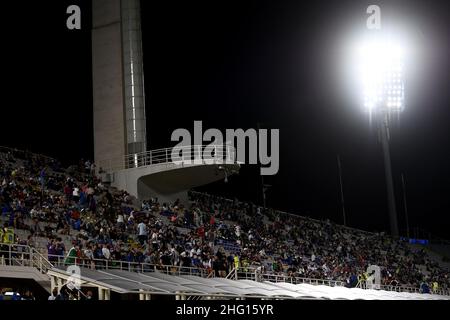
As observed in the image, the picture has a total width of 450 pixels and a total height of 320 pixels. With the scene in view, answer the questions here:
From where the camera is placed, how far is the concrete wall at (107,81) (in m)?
32.0

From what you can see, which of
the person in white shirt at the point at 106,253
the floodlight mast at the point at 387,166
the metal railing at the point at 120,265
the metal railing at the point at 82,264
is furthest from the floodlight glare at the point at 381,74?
the person in white shirt at the point at 106,253

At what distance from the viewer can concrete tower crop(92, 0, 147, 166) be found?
3184cm

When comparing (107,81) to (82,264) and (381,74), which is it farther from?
(381,74)

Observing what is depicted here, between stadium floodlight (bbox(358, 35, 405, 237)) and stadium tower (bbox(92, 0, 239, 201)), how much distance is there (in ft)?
62.0

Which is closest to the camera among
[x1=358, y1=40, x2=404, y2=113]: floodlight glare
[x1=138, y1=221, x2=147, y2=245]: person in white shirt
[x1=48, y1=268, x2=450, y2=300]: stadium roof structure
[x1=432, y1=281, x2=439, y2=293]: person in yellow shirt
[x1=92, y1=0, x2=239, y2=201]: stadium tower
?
[x1=48, y1=268, x2=450, y2=300]: stadium roof structure

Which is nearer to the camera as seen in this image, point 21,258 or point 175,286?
point 175,286

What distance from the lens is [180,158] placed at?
30.5 m

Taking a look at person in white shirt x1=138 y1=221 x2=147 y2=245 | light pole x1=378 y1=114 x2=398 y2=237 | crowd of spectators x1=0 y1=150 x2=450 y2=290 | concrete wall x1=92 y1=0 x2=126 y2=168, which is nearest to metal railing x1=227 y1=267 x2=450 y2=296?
crowd of spectators x1=0 y1=150 x2=450 y2=290

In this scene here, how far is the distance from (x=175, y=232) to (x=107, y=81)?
30.2ft

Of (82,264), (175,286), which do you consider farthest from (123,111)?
(175,286)

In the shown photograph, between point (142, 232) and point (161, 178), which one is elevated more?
point (161, 178)

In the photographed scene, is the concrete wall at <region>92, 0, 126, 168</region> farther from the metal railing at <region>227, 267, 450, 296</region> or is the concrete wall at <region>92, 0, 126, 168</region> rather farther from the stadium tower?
the metal railing at <region>227, 267, 450, 296</region>

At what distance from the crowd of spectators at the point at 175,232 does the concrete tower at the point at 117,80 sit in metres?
1.94

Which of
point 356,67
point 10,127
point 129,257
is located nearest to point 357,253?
point 356,67
